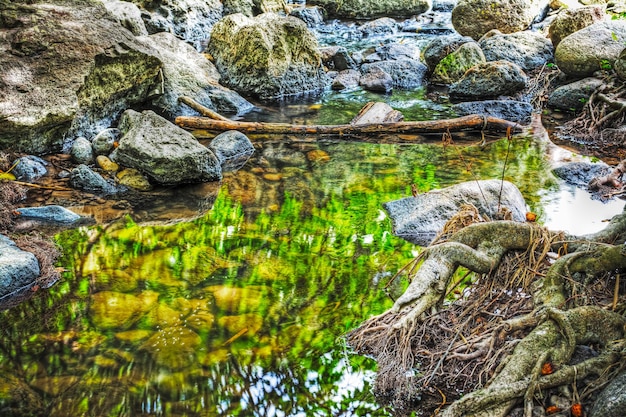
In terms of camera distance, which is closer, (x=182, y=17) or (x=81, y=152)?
(x=81, y=152)

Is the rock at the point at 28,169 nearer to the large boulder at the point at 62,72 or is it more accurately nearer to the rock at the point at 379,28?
the large boulder at the point at 62,72

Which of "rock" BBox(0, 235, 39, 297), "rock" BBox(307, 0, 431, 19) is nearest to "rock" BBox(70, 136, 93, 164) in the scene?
"rock" BBox(0, 235, 39, 297)

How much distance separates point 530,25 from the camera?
1830cm

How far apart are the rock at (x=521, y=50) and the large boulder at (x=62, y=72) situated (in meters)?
8.11

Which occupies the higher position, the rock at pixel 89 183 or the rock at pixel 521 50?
the rock at pixel 521 50

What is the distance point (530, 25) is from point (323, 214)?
45.4 feet

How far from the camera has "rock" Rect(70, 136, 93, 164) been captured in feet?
29.0

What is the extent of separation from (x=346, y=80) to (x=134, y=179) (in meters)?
7.49

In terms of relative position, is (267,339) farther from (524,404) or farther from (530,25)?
(530,25)

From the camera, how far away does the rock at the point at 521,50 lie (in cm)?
1409

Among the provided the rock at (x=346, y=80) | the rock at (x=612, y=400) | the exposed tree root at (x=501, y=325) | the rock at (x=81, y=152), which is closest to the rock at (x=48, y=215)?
the rock at (x=81, y=152)

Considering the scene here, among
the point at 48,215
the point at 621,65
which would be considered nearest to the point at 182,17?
the point at 48,215

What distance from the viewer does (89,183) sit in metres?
8.09

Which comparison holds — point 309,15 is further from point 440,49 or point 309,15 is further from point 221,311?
point 221,311
